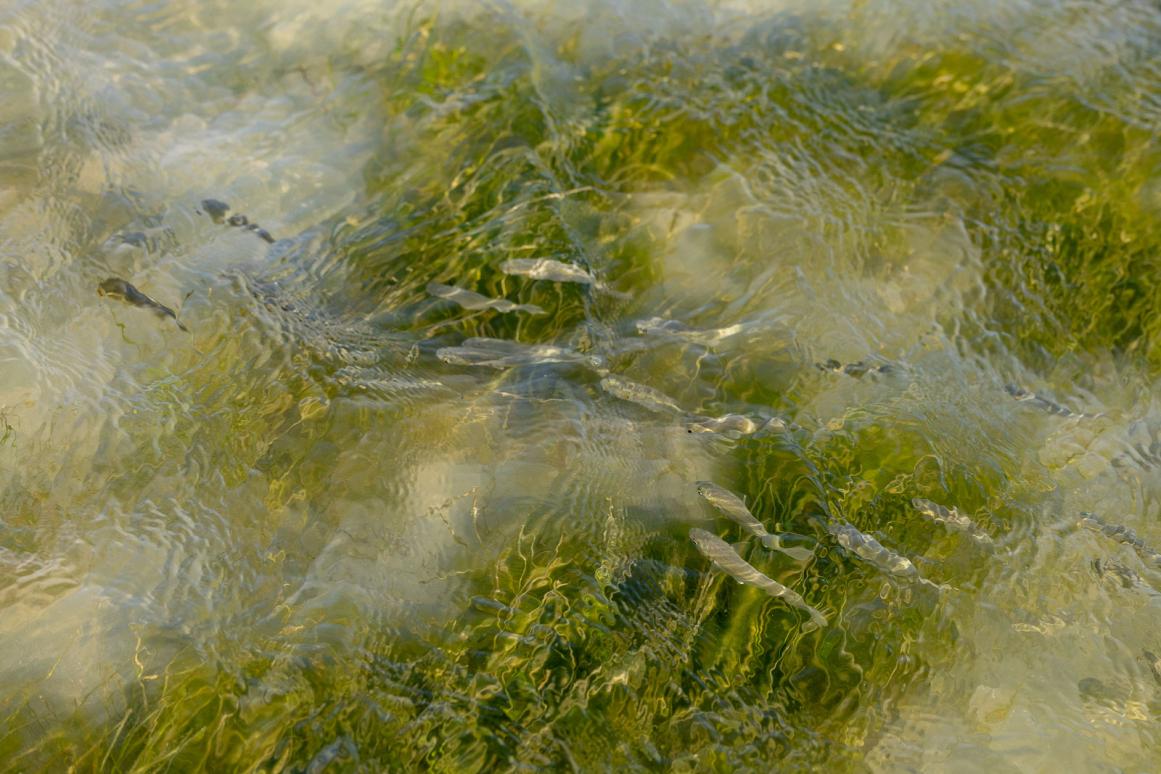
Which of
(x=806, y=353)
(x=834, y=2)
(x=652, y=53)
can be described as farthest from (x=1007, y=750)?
(x=834, y=2)

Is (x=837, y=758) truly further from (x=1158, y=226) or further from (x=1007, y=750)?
(x=1158, y=226)

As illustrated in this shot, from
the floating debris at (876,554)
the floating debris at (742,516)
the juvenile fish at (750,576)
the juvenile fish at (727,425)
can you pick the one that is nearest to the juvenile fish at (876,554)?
the floating debris at (876,554)

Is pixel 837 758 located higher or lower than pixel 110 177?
lower

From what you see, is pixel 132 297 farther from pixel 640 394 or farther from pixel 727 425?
pixel 727 425

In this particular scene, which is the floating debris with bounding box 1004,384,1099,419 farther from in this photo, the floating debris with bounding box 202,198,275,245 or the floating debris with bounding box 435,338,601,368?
the floating debris with bounding box 202,198,275,245

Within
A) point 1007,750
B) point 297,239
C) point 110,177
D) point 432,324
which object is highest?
point 110,177

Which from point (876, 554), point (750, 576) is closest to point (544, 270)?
point (750, 576)

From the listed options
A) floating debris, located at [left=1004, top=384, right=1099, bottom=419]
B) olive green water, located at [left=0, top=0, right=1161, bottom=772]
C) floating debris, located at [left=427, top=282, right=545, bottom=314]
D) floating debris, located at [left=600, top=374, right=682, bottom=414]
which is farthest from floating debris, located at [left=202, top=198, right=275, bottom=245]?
floating debris, located at [left=1004, top=384, right=1099, bottom=419]
